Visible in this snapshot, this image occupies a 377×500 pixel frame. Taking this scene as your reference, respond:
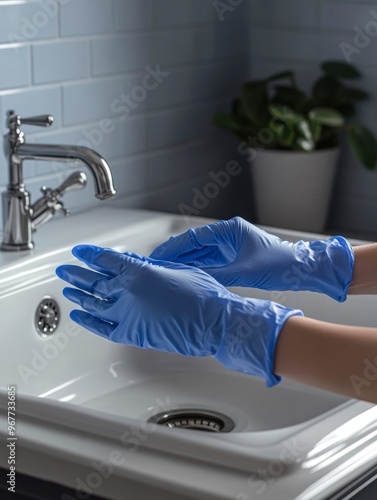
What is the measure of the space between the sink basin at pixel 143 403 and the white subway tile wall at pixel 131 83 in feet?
0.44

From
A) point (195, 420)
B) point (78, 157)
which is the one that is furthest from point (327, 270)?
point (78, 157)

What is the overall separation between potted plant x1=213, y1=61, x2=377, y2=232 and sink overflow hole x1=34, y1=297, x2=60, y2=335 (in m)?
0.58

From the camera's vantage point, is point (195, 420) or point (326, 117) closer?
point (195, 420)

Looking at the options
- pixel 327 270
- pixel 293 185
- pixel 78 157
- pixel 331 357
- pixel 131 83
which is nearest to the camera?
pixel 331 357

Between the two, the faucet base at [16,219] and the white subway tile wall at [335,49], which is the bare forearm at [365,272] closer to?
the faucet base at [16,219]

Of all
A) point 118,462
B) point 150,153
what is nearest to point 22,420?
point 118,462

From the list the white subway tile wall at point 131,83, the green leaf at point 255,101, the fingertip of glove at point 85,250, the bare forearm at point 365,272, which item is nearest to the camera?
the fingertip of glove at point 85,250

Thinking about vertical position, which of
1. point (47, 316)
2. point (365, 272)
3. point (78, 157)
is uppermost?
point (78, 157)

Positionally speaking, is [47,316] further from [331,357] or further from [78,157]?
[331,357]

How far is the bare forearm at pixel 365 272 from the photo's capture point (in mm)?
1127

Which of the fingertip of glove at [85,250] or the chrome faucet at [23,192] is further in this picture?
the chrome faucet at [23,192]

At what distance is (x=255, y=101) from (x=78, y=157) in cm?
58

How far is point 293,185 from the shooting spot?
1730mm

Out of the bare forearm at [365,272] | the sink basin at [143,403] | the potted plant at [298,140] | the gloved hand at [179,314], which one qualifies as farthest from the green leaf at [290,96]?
the gloved hand at [179,314]
